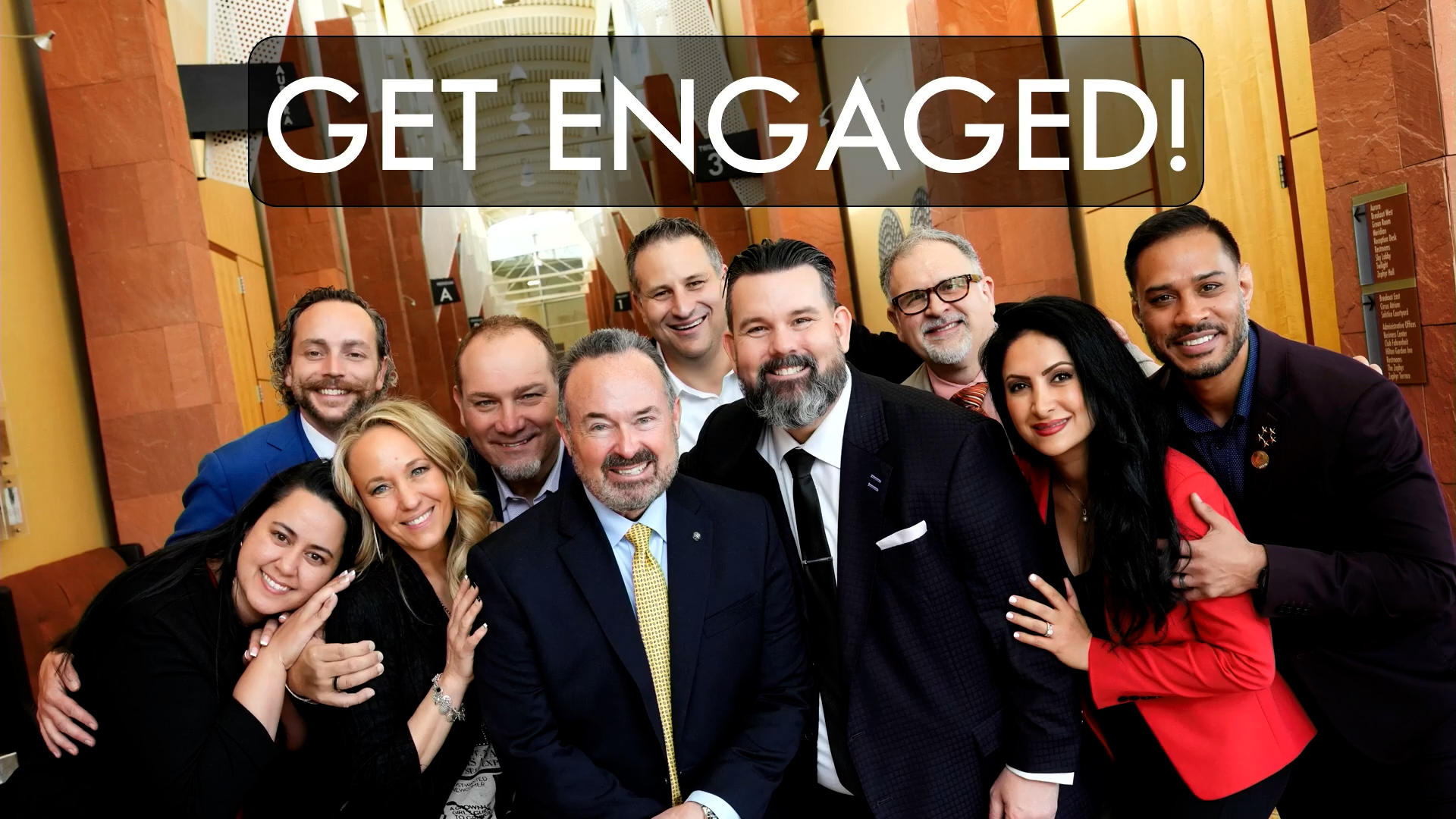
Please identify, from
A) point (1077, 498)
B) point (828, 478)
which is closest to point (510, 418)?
point (828, 478)

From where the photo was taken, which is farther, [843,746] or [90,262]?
[90,262]

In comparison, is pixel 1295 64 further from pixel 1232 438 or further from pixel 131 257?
pixel 131 257

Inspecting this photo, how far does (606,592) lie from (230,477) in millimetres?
1682

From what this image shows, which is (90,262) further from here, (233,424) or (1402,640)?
(1402,640)

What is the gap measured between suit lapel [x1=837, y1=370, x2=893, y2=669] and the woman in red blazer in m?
0.32

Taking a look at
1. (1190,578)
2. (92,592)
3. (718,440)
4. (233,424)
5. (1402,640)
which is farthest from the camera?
(233,424)

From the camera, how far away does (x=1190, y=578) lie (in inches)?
78.1

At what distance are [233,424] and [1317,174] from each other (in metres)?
5.32

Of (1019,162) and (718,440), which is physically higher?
(1019,162)

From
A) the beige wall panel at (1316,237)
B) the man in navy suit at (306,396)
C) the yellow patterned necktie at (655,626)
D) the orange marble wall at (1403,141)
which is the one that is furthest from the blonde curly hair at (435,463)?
the beige wall panel at (1316,237)

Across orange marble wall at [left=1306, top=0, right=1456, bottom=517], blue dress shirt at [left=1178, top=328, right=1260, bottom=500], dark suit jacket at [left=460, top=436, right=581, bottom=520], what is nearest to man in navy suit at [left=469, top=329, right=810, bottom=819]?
dark suit jacket at [left=460, top=436, right=581, bottom=520]

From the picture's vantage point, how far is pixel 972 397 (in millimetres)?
2781

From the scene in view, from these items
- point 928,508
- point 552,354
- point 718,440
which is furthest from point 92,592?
point 928,508

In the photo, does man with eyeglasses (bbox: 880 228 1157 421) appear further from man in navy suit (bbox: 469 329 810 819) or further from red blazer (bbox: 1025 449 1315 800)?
man in navy suit (bbox: 469 329 810 819)
